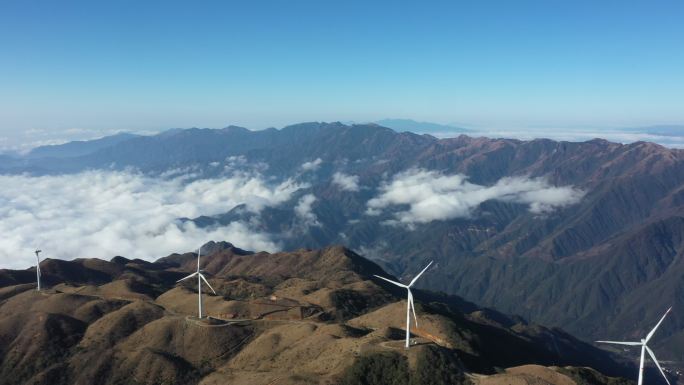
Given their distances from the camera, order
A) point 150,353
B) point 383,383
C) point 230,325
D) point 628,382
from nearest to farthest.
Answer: point 383,383
point 628,382
point 150,353
point 230,325

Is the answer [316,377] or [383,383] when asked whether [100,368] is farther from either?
[383,383]

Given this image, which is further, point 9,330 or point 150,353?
point 9,330

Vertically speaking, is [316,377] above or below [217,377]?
above

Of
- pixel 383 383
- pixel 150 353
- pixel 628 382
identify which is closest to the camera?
pixel 383 383

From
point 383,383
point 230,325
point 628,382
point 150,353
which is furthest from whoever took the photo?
point 230,325

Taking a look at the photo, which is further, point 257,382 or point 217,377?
point 217,377

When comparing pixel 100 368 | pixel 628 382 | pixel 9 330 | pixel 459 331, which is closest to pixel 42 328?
pixel 9 330

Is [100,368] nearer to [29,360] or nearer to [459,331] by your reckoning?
[29,360]

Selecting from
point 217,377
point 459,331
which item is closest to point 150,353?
point 217,377

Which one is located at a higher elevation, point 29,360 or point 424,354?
point 424,354
